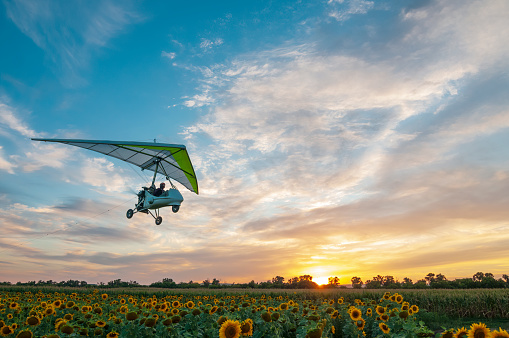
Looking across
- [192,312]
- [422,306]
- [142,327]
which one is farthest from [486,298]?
[142,327]

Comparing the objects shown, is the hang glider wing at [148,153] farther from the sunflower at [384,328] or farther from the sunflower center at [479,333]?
the sunflower center at [479,333]

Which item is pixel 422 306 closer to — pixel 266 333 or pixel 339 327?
pixel 339 327

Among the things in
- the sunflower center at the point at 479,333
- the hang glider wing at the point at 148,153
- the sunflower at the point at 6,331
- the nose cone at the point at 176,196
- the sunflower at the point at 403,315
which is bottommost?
the sunflower at the point at 6,331

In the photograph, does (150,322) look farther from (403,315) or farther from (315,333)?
(403,315)

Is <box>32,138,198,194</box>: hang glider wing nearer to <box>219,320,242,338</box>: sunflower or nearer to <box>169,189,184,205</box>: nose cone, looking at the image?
<box>169,189,184,205</box>: nose cone

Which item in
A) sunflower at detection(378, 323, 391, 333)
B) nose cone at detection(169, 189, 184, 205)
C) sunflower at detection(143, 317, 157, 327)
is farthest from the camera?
nose cone at detection(169, 189, 184, 205)

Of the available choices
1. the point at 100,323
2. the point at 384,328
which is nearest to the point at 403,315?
the point at 384,328

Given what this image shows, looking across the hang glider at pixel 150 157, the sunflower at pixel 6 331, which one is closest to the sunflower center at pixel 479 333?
the sunflower at pixel 6 331

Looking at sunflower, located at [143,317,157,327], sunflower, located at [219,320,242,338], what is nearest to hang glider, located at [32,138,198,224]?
sunflower, located at [143,317,157,327]
